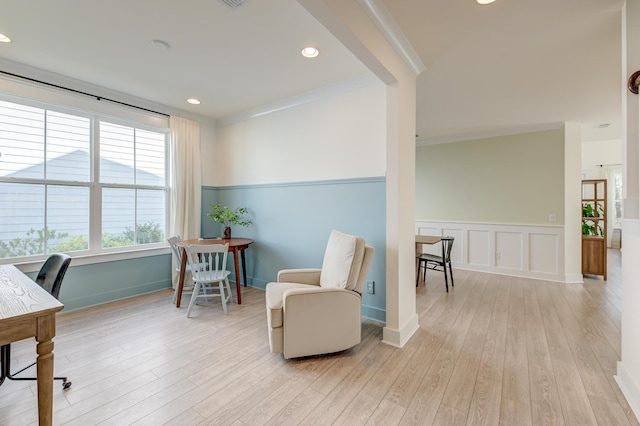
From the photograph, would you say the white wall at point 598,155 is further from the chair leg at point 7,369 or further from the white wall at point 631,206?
the chair leg at point 7,369

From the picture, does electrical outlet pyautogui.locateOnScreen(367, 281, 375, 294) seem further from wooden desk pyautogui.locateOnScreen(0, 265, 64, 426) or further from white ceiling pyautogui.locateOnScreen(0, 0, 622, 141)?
wooden desk pyautogui.locateOnScreen(0, 265, 64, 426)

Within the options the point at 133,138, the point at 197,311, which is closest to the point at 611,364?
the point at 197,311

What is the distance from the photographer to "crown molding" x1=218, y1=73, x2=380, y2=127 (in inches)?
116

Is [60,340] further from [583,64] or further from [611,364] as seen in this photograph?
[583,64]

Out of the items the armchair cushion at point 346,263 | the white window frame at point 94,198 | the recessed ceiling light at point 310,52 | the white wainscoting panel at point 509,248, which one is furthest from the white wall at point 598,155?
the white window frame at point 94,198

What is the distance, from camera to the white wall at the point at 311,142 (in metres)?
2.89

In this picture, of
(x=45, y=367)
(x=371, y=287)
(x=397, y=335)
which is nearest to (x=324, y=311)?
(x=397, y=335)

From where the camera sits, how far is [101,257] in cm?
331

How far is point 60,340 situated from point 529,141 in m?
6.63

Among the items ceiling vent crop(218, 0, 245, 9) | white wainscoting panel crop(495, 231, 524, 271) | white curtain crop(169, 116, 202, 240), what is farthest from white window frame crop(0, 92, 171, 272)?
white wainscoting panel crop(495, 231, 524, 271)

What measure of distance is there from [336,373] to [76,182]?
351 centimetres

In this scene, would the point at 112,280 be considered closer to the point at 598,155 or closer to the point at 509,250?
the point at 509,250

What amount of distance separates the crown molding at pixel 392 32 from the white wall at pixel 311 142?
0.41m

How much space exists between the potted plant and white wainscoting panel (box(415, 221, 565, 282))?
12.4 ft
